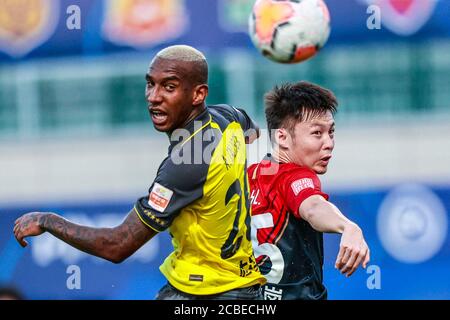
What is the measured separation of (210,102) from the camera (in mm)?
14328

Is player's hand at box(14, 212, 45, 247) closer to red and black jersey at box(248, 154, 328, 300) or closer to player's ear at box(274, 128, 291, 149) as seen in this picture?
red and black jersey at box(248, 154, 328, 300)

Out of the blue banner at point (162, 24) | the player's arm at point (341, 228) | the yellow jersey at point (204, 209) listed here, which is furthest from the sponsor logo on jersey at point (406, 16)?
the player's arm at point (341, 228)

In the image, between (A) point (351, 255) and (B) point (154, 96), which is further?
(B) point (154, 96)

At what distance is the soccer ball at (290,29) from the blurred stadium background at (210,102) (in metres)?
5.33

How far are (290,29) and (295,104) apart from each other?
4.14 feet

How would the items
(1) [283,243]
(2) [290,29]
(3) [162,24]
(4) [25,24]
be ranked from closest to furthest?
(1) [283,243] → (2) [290,29] → (3) [162,24] → (4) [25,24]

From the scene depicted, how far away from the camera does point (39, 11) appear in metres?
14.7

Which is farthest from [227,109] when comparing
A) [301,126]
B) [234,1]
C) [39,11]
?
[39,11]

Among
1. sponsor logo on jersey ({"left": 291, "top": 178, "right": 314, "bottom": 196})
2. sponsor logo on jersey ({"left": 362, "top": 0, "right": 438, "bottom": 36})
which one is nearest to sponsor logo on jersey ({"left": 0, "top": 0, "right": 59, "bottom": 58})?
sponsor logo on jersey ({"left": 362, "top": 0, "right": 438, "bottom": 36})

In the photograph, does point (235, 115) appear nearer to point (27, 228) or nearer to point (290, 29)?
point (290, 29)

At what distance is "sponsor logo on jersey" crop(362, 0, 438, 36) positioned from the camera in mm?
13914

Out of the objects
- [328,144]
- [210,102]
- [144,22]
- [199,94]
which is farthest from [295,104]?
[144,22]

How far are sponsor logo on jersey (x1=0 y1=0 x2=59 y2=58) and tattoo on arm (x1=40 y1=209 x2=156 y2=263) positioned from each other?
8606 millimetres

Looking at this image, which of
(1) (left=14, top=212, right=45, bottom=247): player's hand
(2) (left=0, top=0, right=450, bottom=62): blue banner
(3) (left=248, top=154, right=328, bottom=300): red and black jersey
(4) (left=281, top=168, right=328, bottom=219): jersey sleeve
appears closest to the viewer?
(1) (left=14, top=212, right=45, bottom=247): player's hand
